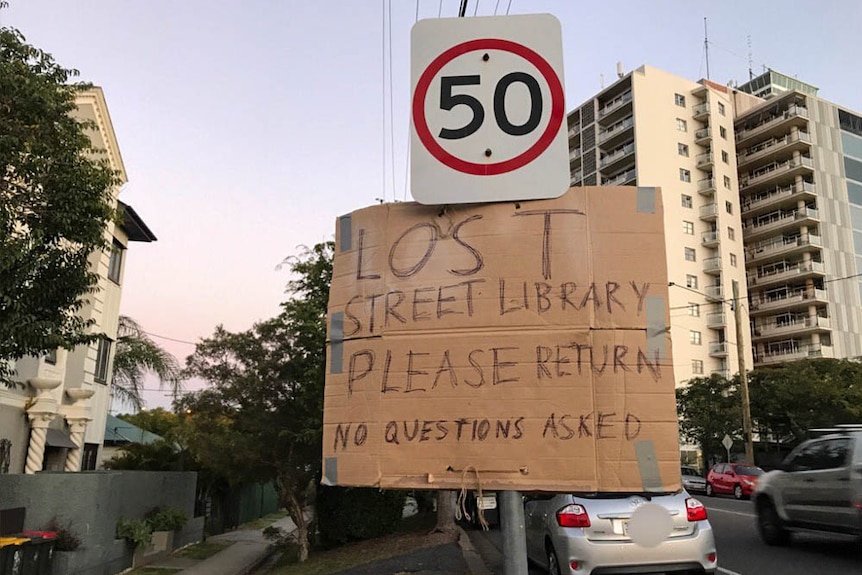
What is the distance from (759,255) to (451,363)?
221 ft

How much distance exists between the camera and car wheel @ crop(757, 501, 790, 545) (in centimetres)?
1098

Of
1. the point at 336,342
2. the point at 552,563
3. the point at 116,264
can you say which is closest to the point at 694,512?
the point at 552,563

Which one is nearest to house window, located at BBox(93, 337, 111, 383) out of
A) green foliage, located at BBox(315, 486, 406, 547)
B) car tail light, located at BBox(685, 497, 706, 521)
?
green foliage, located at BBox(315, 486, 406, 547)

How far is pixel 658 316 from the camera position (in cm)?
253

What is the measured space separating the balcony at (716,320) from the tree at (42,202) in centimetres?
5873

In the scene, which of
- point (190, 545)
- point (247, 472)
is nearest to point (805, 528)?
point (247, 472)

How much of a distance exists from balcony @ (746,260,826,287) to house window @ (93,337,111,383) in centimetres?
5662

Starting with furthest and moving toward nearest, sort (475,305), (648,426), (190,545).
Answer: (190,545), (475,305), (648,426)

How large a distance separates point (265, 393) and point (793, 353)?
56111mm

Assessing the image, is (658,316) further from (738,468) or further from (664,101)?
(664,101)

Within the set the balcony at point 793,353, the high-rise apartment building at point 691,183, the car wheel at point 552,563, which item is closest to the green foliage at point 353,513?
the car wheel at point 552,563

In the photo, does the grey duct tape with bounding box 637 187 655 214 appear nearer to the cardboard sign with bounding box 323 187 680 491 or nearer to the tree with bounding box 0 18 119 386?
the cardboard sign with bounding box 323 187 680 491

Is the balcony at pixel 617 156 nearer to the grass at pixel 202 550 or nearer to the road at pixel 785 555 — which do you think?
the grass at pixel 202 550

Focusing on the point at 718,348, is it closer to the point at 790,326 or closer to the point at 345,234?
the point at 790,326
